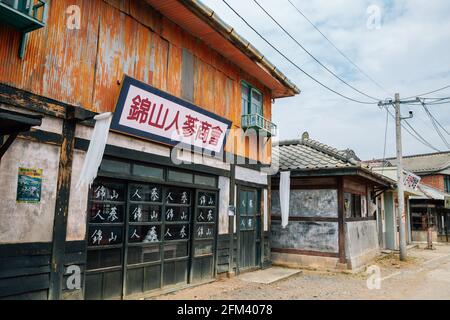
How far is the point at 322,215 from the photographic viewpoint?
13.6m

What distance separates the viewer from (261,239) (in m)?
12.7

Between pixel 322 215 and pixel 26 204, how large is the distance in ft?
34.9

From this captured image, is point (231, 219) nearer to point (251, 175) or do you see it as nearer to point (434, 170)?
point (251, 175)

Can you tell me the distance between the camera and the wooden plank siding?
5.80 metres

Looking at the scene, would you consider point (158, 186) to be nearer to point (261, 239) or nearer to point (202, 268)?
point (202, 268)

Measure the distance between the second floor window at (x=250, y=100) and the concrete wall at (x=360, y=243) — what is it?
549 centimetres

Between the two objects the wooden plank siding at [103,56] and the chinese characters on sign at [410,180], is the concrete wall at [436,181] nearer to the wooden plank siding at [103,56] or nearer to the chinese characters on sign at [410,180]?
the chinese characters on sign at [410,180]

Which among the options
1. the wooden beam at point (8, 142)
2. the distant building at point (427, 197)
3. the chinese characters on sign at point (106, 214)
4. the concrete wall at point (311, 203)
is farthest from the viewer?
the distant building at point (427, 197)

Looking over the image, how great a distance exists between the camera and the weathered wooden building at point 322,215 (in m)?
13.1

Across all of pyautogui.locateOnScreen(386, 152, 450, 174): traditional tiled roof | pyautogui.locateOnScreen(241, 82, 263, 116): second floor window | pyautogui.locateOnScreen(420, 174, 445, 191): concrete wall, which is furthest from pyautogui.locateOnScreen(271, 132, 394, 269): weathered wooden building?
pyautogui.locateOnScreen(386, 152, 450, 174): traditional tiled roof

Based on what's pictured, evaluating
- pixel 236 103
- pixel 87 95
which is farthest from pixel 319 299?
pixel 87 95

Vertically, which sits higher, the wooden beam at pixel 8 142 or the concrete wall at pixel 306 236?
the wooden beam at pixel 8 142

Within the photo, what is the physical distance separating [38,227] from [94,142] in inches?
65.9

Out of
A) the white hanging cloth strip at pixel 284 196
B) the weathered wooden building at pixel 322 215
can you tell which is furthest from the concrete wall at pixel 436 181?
the white hanging cloth strip at pixel 284 196
